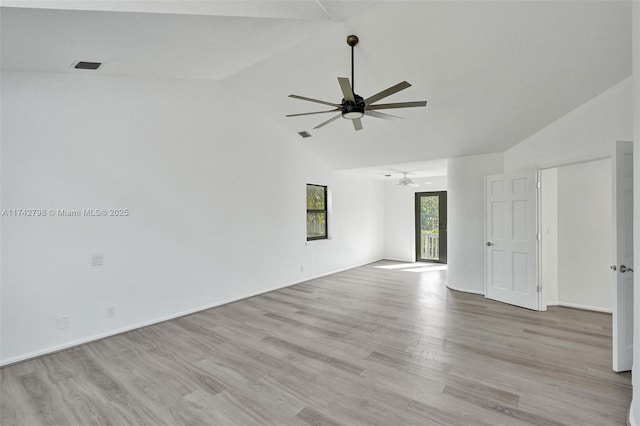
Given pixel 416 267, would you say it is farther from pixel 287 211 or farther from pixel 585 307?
pixel 287 211

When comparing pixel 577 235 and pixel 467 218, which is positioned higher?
pixel 467 218

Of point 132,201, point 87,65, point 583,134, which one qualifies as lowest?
point 132,201

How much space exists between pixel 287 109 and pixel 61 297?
381 cm

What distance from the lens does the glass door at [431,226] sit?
8352mm

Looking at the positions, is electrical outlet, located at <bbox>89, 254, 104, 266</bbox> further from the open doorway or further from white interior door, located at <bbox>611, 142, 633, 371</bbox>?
the open doorway

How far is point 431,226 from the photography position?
8.59m

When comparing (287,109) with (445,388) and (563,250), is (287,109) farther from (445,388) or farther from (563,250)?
(563,250)

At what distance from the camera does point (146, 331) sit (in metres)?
3.69

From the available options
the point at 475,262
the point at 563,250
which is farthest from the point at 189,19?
the point at 563,250

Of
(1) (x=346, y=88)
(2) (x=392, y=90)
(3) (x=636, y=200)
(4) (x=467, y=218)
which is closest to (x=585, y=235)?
(4) (x=467, y=218)

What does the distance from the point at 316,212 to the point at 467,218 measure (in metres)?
3.11

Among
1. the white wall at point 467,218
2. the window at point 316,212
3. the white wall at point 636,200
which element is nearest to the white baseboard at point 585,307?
the white wall at point 467,218

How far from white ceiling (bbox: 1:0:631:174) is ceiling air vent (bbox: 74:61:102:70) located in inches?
3.2

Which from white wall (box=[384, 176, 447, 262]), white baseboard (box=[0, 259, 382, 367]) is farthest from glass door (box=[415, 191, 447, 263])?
white baseboard (box=[0, 259, 382, 367])
